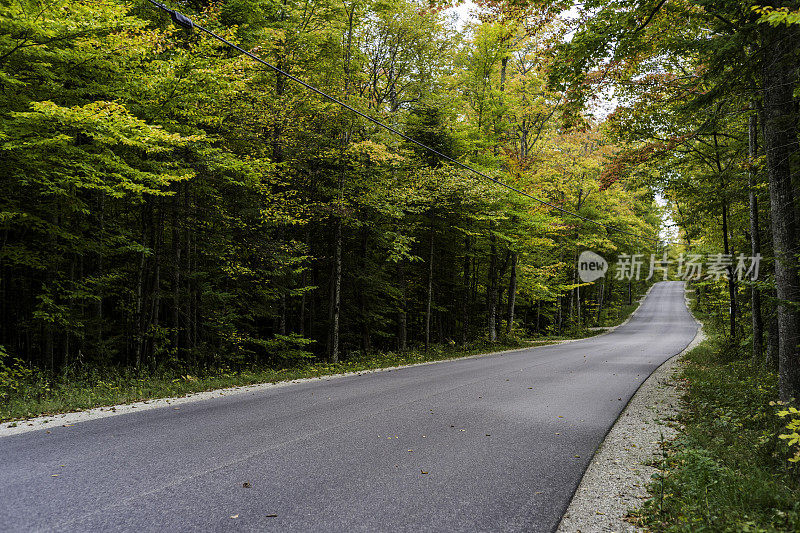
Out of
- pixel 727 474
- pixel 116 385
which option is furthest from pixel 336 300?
pixel 727 474

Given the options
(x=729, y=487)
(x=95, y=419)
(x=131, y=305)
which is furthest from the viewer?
(x=131, y=305)

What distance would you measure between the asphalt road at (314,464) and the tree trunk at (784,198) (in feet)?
8.63

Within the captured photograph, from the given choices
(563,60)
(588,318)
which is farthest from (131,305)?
(588,318)

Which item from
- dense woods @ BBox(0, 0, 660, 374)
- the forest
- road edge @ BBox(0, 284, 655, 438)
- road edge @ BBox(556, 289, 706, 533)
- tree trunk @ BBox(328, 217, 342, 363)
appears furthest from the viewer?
tree trunk @ BBox(328, 217, 342, 363)

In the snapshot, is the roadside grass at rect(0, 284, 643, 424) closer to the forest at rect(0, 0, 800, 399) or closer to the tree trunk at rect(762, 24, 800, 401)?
the forest at rect(0, 0, 800, 399)

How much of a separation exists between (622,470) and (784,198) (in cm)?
515

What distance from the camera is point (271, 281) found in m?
12.3

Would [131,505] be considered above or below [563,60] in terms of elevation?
below

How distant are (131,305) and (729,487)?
14011mm

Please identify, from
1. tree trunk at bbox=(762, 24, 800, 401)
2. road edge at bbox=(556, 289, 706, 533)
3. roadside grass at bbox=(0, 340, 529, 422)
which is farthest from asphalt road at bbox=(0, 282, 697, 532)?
tree trunk at bbox=(762, 24, 800, 401)

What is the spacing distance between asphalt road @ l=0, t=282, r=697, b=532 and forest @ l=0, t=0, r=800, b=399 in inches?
159

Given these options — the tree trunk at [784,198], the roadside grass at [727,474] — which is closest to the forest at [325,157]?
the tree trunk at [784,198]

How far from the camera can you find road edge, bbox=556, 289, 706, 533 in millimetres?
3404

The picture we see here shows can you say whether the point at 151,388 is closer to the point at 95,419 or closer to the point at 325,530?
the point at 95,419
